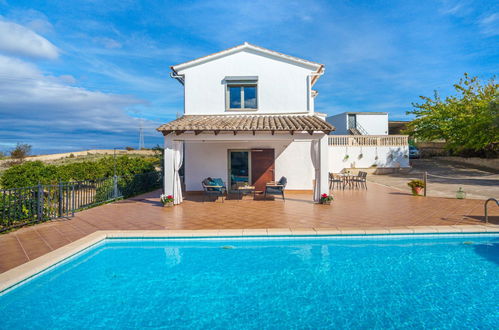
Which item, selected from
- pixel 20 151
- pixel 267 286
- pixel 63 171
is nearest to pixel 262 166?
pixel 267 286

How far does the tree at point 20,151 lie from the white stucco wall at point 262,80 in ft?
81.6

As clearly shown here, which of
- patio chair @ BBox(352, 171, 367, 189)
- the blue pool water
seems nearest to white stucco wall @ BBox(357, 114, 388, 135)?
patio chair @ BBox(352, 171, 367, 189)

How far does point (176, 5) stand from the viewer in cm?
1409

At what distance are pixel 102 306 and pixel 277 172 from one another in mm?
11078

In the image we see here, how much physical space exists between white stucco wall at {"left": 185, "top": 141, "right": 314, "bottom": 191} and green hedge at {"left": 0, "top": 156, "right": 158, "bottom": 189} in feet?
11.3

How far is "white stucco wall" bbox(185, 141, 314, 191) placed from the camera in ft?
46.0

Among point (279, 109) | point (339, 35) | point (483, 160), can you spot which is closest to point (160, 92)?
point (279, 109)

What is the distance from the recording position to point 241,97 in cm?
1413

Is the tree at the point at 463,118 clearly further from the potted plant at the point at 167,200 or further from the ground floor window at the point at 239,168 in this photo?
the potted plant at the point at 167,200

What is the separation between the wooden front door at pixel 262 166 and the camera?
14.2 metres

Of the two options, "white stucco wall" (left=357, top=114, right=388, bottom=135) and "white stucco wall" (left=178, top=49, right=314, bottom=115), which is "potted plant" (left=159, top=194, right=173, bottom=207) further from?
"white stucco wall" (left=357, top=114, right=388, bottom=135)

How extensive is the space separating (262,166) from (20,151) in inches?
1126

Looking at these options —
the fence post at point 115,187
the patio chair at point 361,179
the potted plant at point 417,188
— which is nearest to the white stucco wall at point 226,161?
the patio chair at point 361,179

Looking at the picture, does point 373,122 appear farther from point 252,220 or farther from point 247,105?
point 252,220
